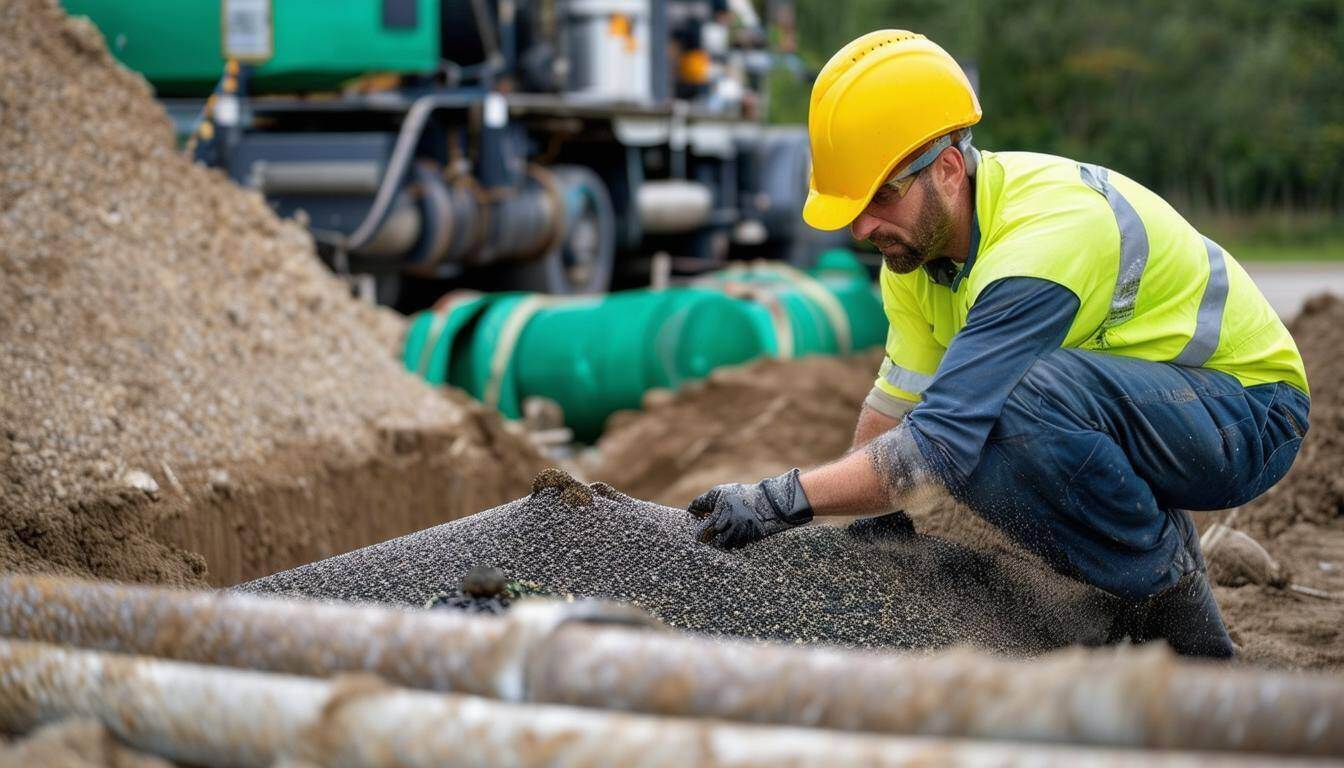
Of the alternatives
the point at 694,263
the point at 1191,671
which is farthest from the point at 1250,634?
the point at 694,263

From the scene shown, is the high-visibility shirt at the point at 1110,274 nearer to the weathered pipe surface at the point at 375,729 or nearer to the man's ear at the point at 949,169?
the man's ear at the point at 949,169

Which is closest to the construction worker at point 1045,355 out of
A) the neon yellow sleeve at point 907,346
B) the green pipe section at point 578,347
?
the neon yellow sleeve at point 907,346

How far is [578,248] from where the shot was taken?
11266 mm

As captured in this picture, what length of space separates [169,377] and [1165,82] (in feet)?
81.5

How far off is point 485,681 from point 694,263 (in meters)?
11.6

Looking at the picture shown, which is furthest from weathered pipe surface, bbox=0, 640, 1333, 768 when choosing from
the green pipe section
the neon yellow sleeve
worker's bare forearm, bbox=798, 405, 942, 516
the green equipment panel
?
the green equipment panel

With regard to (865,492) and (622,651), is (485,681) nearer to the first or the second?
(622,651)

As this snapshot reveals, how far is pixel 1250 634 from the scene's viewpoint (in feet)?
13.5

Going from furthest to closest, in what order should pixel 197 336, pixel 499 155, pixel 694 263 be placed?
1. pixel 694 263
2. pixel 499 155
3. pixel 197 336

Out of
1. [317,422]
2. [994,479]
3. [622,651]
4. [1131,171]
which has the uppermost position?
[622,651]

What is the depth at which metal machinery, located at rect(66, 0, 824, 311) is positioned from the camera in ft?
28.9

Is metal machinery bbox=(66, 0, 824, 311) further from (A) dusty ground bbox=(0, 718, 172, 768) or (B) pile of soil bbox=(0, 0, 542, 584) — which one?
(A) dusty ground bbox=(0, 718, 172, 768)

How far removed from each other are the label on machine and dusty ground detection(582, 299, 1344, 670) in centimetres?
304

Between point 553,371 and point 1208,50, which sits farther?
point 1208,50
